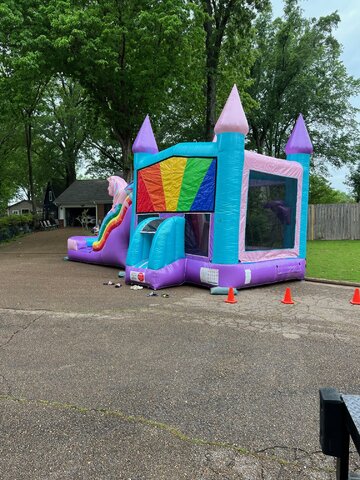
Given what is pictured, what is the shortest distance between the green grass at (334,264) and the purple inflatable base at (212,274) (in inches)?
58.6

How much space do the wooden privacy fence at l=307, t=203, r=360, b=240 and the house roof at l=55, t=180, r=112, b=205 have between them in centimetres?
2338

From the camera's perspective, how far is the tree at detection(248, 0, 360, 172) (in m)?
26.6

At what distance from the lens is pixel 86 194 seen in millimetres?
40844

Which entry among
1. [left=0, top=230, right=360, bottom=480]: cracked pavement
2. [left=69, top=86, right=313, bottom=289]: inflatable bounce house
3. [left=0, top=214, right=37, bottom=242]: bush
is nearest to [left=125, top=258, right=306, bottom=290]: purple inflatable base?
[left=69, top=86, right=313, bottom=289]: inflatable bounce house

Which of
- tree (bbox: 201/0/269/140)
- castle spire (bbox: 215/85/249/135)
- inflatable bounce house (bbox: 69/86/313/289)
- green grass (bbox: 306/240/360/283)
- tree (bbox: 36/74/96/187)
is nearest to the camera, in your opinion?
castle spire (bbox: 215/85/249/135)

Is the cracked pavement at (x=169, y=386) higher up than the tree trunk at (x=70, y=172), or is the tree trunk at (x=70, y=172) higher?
the tree trunk at (x=70, y=172)

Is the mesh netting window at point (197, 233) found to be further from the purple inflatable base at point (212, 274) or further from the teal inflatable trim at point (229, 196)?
the teal inflatable trim at point (229, 196)

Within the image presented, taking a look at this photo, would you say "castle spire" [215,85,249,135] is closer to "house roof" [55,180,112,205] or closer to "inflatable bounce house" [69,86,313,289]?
"inflatable bounce house" [69,86,313,289]

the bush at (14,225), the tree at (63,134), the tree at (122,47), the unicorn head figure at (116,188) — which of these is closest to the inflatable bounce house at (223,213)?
the unicorn head figure at (116,188)

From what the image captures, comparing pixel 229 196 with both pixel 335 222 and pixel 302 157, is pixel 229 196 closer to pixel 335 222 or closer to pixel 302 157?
pixel 302 157

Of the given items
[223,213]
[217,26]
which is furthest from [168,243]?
[217,26]

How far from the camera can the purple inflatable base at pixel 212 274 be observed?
782 cm

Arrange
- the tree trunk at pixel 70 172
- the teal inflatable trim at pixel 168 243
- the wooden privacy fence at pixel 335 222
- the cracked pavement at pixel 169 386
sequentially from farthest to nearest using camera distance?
the tree trunk at pixel 70 172, the wooden privacy fence at pixel 335 222, the teal inflatable trim at pixel 168 243, the cracked pavement at pixel 169 386

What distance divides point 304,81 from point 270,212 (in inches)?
855
